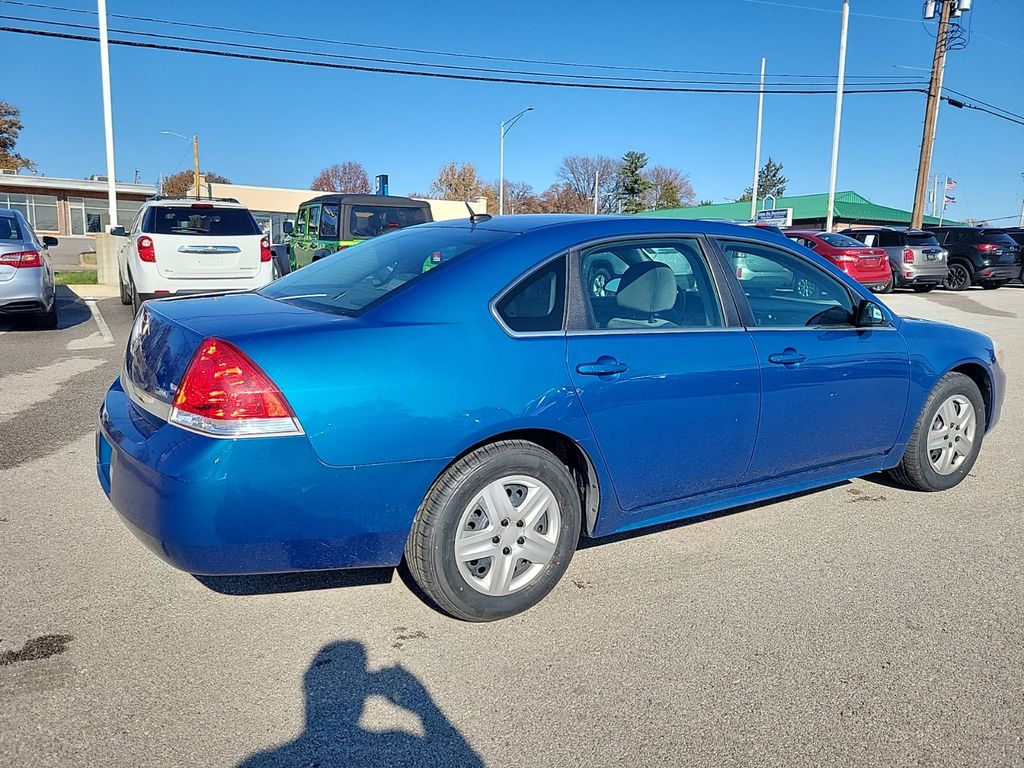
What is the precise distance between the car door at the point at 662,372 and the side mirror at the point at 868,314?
859 millimetres


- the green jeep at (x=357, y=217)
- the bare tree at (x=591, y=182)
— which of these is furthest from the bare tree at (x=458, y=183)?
the green jeep at (x=357, y=217)

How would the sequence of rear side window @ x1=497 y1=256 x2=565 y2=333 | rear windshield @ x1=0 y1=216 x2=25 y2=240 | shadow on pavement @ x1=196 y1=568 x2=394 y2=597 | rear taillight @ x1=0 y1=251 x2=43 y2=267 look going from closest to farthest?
rear side window @ x1=497 y1=256 x2=565 y2=333 < shadow on pavement @ x1=196 y1=568 x2=394 y2=597 < rear taillight @ x1=0 y1=251 x2=43 y2=267 < rear windshield @ x1=0 y1=216 x2=25 y2=240

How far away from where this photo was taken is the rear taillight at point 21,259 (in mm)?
9742

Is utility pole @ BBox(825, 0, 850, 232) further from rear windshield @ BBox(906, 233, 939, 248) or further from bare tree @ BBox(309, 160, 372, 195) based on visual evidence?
bare tree @ BBox(309, 160, 372, 195)

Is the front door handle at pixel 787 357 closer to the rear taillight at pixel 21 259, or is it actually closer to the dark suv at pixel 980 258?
the rear taillight at pixel 21 259

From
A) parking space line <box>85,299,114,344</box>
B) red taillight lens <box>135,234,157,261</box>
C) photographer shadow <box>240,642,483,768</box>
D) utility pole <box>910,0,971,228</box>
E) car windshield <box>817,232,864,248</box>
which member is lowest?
photographer shadow <box>240,642,483,768</box>

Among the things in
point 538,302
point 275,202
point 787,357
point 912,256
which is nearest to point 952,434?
point 787,357

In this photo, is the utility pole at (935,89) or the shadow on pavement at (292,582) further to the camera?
the utility pole at (935,89)

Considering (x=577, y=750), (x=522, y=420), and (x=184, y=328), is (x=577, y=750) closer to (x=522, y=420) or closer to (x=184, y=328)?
(x=522, y=420)

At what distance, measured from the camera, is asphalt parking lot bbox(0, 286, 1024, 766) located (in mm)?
2520

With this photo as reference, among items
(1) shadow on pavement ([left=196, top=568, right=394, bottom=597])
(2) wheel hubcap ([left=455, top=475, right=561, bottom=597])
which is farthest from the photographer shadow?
(1) shadow on pavement ([left=196, top=568, right=394, bottom=597])

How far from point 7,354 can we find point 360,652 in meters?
7.94

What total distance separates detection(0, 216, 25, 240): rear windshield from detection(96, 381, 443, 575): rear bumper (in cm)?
876

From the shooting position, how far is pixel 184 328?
3064 millimetres
